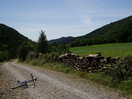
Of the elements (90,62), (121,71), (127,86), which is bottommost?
(127,86)

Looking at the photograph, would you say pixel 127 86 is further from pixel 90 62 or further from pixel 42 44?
pixel 42 44

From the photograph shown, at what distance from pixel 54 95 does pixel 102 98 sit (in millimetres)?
2361

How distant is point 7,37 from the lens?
16812 centimetres

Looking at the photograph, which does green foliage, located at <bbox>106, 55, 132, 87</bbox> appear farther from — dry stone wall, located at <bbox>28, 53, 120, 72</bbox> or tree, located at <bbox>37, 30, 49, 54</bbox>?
tree, located at <bbox>37, 30, 49, 54</bbox>

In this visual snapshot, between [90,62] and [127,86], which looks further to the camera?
[90,62]

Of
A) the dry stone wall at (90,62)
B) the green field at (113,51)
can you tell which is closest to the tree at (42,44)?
the green field at (113,51)

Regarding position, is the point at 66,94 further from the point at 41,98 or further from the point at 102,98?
the point at 102,98

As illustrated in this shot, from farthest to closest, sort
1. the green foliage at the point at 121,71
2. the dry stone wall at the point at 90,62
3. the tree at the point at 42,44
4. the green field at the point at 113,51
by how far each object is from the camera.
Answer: the tree at the point at 42,44 < the green field at the point at 113,51 < the dry stone wall at the point at 90,62 < the green foliage at the point at 121,71

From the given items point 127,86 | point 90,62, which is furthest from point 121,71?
point 90,62

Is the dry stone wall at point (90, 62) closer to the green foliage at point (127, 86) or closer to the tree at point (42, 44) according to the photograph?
the green foliage at point (127, 86)

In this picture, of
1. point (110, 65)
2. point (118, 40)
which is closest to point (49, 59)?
point (110, 65)

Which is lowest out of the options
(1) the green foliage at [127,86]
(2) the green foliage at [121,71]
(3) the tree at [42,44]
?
(1) the green foliage at [127,86]

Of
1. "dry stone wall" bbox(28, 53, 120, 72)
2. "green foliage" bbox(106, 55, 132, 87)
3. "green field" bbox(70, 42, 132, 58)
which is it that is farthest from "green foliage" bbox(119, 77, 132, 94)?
"green field" bbox(70, 42, 132, 58)

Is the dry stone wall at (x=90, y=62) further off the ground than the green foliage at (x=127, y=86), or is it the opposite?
the dry stone wall at (x=90, y=62)
